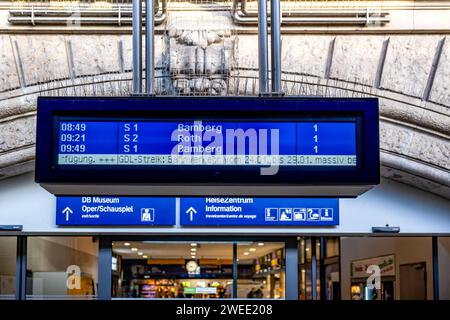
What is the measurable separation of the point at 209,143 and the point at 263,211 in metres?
4.95

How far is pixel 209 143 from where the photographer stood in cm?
437

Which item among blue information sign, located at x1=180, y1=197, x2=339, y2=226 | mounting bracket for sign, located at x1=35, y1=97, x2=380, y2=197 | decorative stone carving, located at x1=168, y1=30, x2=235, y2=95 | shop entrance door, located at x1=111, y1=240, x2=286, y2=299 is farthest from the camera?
shop entrance door, located at x1=111, y1=240, x2=286, y2=299

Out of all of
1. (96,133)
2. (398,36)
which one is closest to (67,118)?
(96,133)

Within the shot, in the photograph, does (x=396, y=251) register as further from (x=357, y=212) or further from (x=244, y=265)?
(x=244, y=265)

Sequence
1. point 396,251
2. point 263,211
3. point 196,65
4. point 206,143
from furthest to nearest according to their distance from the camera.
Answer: point 396,251, point 263,211, point 196,65, point 206,143

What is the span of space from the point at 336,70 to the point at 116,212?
3.09 meters

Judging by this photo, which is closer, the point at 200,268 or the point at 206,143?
the point at 206,143

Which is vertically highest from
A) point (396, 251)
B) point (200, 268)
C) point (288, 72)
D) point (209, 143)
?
point (288, 72)

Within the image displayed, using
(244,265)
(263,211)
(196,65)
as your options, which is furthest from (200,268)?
(196,65)

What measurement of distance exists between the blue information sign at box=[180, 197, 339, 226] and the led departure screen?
190 inches

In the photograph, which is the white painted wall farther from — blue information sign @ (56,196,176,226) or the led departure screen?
the led departure screen

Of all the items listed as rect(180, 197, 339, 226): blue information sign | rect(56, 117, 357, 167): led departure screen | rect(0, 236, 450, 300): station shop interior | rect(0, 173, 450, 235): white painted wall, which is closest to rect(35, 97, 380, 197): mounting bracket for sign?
rect(56, 117, 357, 167): led departure screen

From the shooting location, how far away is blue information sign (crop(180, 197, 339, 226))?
9.22 metres

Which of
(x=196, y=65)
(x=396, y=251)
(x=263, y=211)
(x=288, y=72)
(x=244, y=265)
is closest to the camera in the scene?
Result: (x=196, y=65)
